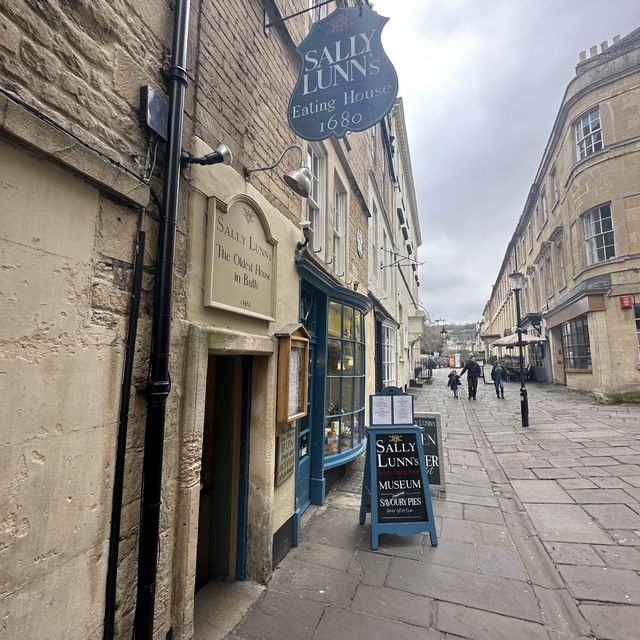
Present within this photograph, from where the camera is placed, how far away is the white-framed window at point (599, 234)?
15.0m

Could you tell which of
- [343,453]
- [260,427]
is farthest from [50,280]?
[343,453]

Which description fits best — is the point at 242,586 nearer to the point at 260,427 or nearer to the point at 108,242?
the point at 260,427

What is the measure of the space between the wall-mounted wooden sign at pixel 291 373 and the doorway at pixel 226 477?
0.31 m

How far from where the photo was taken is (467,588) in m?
3.24

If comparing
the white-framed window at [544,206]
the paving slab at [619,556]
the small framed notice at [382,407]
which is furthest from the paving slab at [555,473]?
the white-framed window at [544,206]

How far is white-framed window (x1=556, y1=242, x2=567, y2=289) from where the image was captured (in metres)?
18.9

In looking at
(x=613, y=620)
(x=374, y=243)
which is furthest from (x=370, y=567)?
(x=374, y=243)

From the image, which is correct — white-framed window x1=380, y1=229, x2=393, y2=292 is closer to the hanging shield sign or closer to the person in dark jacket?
the person in dark jacket

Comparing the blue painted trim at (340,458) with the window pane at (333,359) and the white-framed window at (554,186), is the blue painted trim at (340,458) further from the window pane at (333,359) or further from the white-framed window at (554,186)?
the white-framed window at (554,186)

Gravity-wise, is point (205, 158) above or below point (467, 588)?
above

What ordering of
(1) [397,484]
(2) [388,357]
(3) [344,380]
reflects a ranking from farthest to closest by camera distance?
1. (2) [388,357]
2. (3) [344,380]
3. (1) [397,484]

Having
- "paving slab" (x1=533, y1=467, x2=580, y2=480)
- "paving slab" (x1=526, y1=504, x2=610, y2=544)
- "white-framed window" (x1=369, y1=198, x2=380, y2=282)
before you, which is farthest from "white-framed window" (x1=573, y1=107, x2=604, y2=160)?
"paving slab" (x1=526, y1=504, x2=610, y2=544)

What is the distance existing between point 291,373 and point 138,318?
186cm

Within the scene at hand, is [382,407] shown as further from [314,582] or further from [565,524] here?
[565,524]
